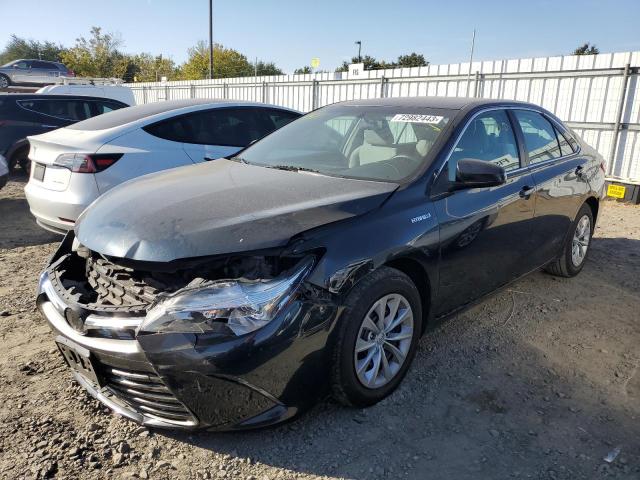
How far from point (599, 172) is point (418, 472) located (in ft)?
13.2

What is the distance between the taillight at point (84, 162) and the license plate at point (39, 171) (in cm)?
35

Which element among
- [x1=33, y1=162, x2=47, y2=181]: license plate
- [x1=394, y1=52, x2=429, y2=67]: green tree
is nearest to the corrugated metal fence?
[x1=33, y1=162, x2=47, y2=181]: license plate

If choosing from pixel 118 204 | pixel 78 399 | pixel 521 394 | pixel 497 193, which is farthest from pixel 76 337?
pixel 497 193

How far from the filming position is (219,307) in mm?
2158

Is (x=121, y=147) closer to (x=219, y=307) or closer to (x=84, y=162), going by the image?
(x=84, y=162)

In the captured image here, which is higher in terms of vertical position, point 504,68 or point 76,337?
point 504,68

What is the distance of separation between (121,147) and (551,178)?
3.96 metres

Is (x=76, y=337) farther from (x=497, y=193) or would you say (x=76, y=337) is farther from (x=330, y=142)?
(x=497, y=193)

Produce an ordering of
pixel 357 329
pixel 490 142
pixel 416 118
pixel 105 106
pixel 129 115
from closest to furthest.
Answer: pixel 357 329, pixel 416 118, pixel 490 142, pixel 129 115, pixel 105 106

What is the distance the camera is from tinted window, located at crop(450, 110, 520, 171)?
3381 millimetres

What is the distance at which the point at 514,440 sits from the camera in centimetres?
258

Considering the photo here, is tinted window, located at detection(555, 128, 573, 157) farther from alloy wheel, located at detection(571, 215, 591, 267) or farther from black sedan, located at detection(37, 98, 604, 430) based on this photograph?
black sedan, located at detection(37, 98, 604, 430)

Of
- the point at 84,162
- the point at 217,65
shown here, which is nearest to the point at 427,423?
the point at 84,162

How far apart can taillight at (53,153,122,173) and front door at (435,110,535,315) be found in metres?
3.31
